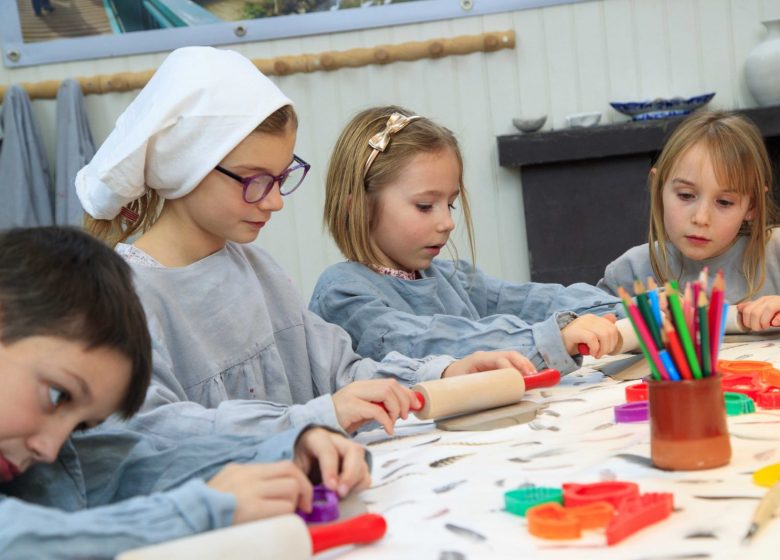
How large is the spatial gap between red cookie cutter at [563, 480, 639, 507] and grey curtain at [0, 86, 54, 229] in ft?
10.2

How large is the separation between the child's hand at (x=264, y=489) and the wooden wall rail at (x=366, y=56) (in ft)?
9.49

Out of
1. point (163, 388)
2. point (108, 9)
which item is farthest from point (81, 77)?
point (163, 388)

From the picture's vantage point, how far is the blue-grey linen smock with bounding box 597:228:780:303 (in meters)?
1.97

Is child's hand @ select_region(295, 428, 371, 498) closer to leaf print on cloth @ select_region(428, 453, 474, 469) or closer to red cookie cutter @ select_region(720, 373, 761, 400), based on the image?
leaf print on cloth @ select_region(428, 453, 474, 469)

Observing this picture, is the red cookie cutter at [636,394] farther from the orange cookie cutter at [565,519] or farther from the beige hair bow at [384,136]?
the beige hair bow at [384,136]

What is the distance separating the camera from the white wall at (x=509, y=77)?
137 inches

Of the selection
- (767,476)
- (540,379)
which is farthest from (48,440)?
(540,379)

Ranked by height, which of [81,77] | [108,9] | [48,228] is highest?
[108,9]

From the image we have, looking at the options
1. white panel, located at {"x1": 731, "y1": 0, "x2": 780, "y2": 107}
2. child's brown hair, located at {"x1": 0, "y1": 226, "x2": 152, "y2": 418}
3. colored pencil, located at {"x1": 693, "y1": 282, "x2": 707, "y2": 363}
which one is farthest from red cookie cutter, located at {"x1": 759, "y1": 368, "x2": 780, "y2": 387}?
white panel, located at {"x1": 731, "y1": 0, "x2": 780, "y2": 107}

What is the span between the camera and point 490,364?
1.32 metres

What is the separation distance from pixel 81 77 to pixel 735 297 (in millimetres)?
2583

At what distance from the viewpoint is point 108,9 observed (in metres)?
3.59

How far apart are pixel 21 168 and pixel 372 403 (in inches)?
111

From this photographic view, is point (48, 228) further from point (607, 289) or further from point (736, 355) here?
point (607, 289)
